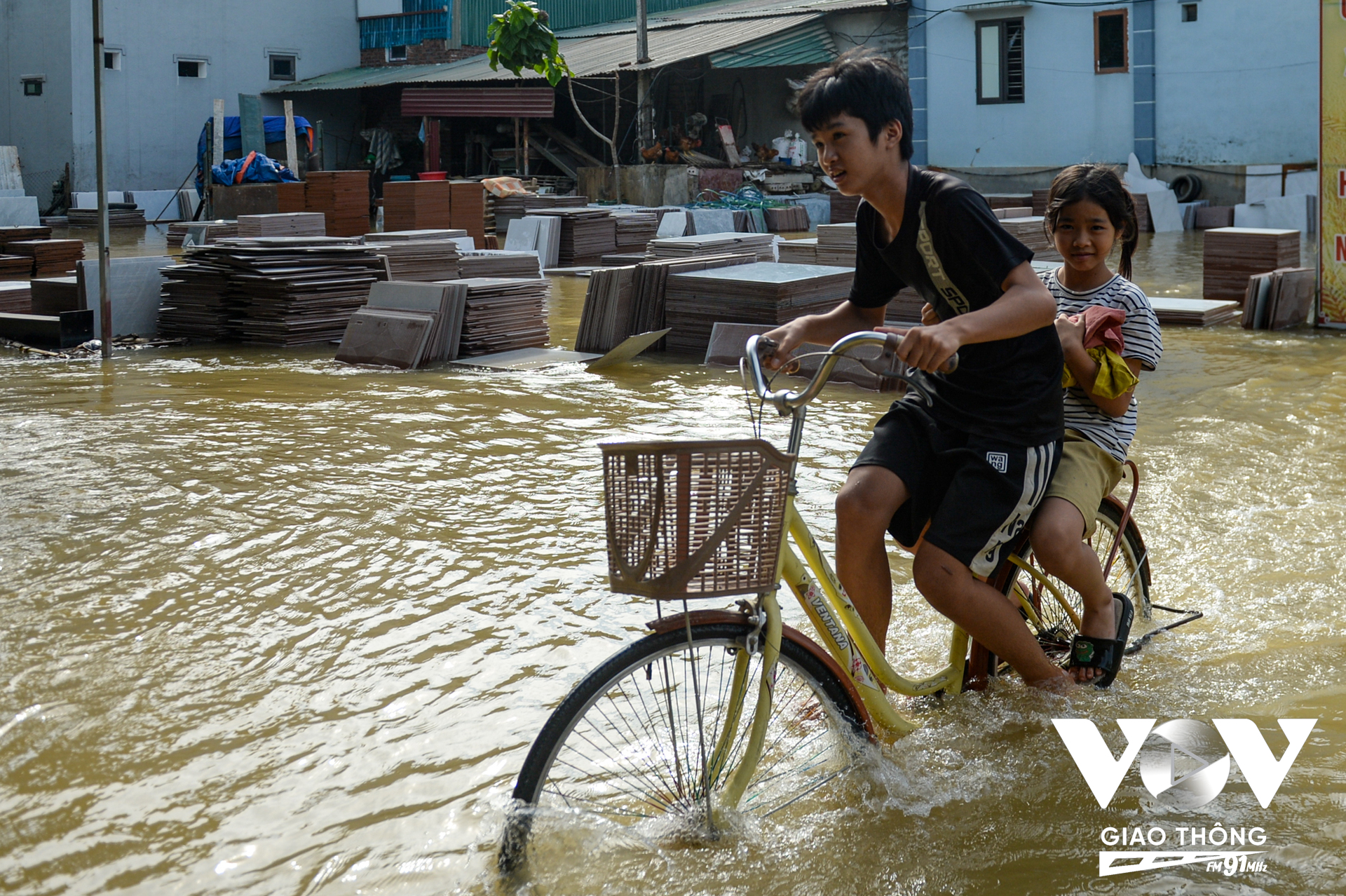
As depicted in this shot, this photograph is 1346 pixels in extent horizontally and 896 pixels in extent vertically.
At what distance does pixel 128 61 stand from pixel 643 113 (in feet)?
45.1

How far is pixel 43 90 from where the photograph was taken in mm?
31578

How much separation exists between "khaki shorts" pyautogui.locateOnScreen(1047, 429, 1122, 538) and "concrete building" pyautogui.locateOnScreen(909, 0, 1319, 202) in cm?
2307

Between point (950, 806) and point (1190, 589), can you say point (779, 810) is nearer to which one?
point (950, 806)

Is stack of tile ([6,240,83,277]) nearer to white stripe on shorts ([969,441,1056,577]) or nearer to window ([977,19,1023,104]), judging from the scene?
white stripe on shorts ([969,441,1056,577])

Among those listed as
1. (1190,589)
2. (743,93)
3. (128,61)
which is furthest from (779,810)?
(128,61)

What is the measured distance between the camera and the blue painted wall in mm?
23734

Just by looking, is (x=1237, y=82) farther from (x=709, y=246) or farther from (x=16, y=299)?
(x=16, y=299)

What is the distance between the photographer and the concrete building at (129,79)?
102ft

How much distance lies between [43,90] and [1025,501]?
34279 mm

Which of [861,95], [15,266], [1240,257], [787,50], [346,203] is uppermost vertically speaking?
[787,50]

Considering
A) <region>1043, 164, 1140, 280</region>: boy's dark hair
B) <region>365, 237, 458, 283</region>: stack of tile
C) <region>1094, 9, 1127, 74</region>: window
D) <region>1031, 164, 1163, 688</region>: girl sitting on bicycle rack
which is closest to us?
<region>1031, 164, 1163, 688</region>: girl sitting on bicycle rack

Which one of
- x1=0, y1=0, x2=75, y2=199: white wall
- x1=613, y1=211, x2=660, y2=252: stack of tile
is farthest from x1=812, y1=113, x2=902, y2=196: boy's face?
x1=0, y1=0, x2=75, y2=199: white wall

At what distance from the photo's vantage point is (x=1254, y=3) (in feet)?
78.0

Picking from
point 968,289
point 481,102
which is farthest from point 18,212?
point 968,289
